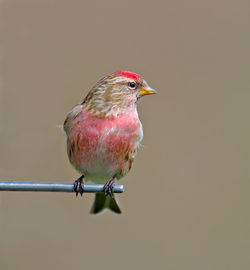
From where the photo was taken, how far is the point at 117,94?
350cm

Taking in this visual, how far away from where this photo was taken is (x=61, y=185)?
7.39 feet

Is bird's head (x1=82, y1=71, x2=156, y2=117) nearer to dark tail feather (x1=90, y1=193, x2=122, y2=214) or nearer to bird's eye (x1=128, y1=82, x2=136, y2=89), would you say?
bird's eye (x1=128, y1=82, x2=136, y2=89)

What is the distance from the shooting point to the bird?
11.1ft

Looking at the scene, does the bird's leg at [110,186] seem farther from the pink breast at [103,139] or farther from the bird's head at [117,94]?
the bird's head at [117,94]

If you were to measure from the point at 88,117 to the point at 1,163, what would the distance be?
97cm

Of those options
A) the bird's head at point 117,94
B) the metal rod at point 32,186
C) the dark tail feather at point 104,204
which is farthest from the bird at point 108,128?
the metal rod at point 32,186

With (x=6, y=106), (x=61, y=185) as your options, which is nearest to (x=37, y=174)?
(x=6, y=106)

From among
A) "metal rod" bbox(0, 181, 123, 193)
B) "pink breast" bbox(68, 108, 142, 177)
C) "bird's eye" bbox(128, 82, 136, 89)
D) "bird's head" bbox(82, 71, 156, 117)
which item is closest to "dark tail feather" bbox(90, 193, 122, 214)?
"pink breast" bbox(68, 108, 142, 177)

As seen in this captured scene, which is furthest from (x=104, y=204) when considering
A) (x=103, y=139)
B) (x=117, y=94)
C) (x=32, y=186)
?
(x=32, y=186)

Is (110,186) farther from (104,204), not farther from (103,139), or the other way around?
(104,204)

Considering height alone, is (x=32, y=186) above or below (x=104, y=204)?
above

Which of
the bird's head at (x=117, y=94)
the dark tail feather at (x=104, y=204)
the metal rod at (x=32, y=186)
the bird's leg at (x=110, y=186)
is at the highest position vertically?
the bird's head at (x=117, y=94)

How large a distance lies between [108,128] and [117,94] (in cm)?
26

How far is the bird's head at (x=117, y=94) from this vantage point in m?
3.47
